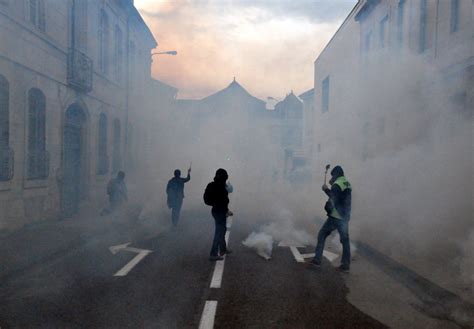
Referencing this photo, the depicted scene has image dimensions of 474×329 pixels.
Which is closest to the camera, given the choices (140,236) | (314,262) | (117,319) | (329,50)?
(117,319)

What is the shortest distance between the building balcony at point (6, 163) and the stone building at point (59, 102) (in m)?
0.02

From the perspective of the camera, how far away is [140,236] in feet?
29.9

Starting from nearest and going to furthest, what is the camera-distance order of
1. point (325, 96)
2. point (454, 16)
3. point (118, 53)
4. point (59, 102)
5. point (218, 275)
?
point (218, 275)
point (454, 16)
point (59, 102)
point (118, 53)
point (325, 96)

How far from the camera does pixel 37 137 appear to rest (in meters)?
10.4

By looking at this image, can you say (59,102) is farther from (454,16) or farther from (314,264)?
(454,16)

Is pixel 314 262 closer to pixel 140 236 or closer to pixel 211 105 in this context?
pixel 140 236

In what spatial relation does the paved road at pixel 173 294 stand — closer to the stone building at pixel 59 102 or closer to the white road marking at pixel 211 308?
the white road marking at pixel 211 308

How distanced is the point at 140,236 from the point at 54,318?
16.6ft

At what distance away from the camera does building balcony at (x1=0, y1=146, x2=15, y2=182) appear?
8696 millimetres

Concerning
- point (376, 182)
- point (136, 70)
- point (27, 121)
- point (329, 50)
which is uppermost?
point (329, 50)

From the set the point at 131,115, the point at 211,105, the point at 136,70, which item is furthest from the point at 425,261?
the point at 211,105

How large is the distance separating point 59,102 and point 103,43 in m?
4.38

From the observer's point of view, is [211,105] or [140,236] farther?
[211,105]

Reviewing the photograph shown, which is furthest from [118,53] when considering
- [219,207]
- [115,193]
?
[219,207]
